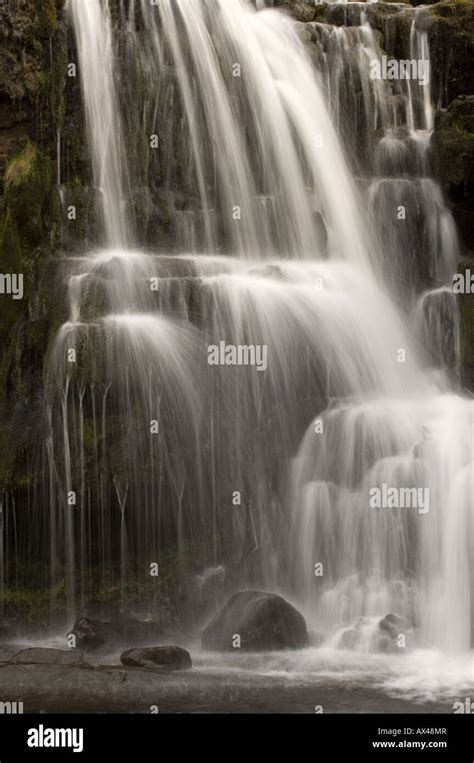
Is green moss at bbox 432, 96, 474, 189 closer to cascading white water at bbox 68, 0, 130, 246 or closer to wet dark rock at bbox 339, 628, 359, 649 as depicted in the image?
cascading white water at bbox 68, 0, 130, 246

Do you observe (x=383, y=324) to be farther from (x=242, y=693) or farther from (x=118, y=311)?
(x=242, y=693)

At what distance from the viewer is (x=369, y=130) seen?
24078mm

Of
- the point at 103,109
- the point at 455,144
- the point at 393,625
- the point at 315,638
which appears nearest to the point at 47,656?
the point at 315,638

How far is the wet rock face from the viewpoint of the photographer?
1520 centimetres

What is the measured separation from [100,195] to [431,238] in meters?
6.13

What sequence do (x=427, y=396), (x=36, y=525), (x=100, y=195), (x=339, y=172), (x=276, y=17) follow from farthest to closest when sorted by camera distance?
(x=276, y=17), (x=339, y=172), (x=100, y=195), (x=427, y=396), (x=36, y=525)

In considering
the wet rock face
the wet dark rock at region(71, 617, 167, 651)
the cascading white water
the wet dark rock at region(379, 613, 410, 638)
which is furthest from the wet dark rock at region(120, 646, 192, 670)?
the cascading white water

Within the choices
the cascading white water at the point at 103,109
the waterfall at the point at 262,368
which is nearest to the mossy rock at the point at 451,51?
the waterfall at the point at 262,368

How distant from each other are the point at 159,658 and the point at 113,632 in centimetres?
150

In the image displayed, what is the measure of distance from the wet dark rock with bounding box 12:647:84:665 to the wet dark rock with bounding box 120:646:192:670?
0.63 meters

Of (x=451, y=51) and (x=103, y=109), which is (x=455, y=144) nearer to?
(x=451, y=51)

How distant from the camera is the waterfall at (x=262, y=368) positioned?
16.6 m

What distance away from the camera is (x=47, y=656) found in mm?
14906

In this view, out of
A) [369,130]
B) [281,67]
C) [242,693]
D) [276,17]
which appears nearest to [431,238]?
[369,130]
